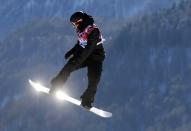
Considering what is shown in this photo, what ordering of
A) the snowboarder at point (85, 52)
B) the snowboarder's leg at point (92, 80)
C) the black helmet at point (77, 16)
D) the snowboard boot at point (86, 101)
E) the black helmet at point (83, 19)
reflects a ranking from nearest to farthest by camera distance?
the black helmet at point (77, 16), the black helmet at point (83, 19), the snowboarder at point (85, 52), the snowboarder's leg at point (92, 80), the snowboard boot at point (86, 101)

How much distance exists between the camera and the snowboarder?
35.8m

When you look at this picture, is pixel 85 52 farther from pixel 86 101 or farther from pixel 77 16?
pixel 86 101

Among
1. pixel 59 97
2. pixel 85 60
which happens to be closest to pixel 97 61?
pixel 85 60

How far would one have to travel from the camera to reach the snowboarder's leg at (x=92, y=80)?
37.6 m

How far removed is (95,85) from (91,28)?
11.1 ft

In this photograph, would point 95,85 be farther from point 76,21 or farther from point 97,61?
point 76,21

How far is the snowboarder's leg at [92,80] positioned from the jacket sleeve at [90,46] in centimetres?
160

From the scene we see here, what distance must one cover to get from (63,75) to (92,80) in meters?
1.69

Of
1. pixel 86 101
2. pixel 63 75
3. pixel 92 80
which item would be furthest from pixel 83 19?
pixel 86 101

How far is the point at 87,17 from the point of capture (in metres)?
35.7

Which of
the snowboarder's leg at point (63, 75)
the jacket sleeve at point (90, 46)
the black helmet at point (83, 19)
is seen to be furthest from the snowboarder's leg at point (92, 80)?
the black helmet at point (83, 19)

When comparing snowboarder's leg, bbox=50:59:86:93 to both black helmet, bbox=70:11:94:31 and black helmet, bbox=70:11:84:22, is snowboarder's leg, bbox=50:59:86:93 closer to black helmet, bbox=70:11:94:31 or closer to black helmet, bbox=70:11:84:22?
black helmet, bbox=70:11:94:31

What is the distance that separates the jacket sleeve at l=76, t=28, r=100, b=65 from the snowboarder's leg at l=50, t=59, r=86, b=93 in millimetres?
622

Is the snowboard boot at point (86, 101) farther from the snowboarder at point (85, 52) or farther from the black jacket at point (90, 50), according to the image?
the black jacket at point (90, 50)
